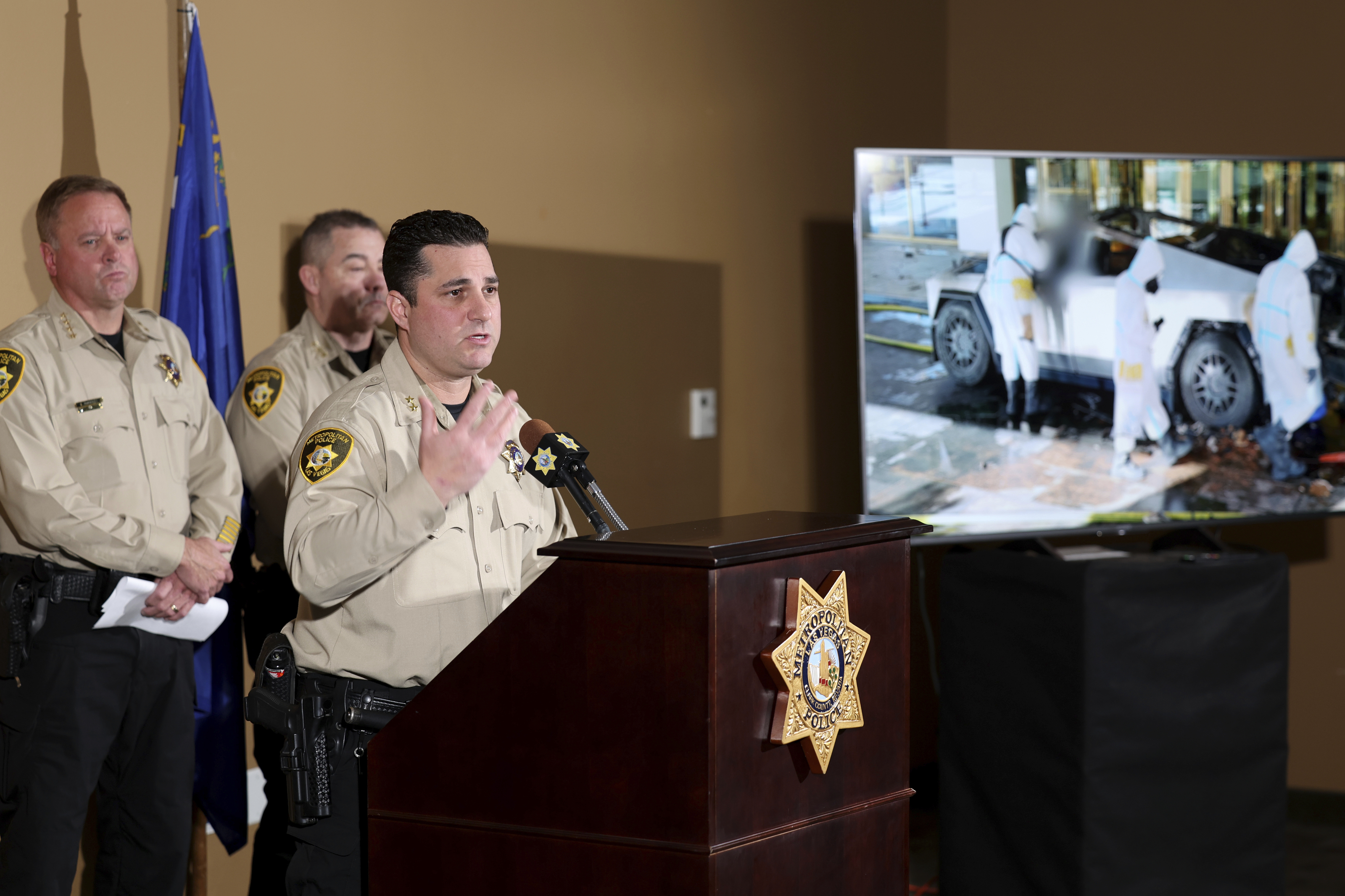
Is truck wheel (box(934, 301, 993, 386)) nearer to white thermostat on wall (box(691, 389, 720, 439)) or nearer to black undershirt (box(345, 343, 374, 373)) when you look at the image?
white thermostat on wall (box(691, 389, 720, 439))

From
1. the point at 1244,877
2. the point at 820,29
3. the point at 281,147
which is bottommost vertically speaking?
the point at 1244,877

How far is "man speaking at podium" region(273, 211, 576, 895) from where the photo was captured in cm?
171

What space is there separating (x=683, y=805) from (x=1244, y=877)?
8.51ft

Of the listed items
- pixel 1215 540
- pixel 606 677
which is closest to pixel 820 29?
pixel 1215 540

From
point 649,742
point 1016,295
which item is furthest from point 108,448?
point 1016,295

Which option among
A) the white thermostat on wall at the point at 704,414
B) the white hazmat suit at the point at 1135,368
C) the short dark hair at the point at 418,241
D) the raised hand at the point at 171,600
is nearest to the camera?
the short dark hair at the point at 418,241

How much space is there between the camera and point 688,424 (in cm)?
394

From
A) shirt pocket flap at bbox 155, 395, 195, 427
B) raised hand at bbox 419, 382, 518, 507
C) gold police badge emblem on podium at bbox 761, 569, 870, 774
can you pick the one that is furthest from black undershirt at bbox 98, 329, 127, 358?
gold police badge emblem on podium at bbox 761, 569, 870, 774

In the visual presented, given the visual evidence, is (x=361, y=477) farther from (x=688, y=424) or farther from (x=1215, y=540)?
(x=1215, y=540)

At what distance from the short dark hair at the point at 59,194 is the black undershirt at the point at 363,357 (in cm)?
65

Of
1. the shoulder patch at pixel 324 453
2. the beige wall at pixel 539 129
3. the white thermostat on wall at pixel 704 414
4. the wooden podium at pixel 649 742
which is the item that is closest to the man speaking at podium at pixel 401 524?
the shoulder patch at pixel 324 453

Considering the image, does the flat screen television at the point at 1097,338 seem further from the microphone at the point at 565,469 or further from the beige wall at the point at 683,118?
the microphone at the point at 565,469

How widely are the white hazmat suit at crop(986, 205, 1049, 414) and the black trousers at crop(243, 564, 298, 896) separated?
186 centimetres

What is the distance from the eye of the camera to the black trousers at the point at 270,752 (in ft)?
9.56
